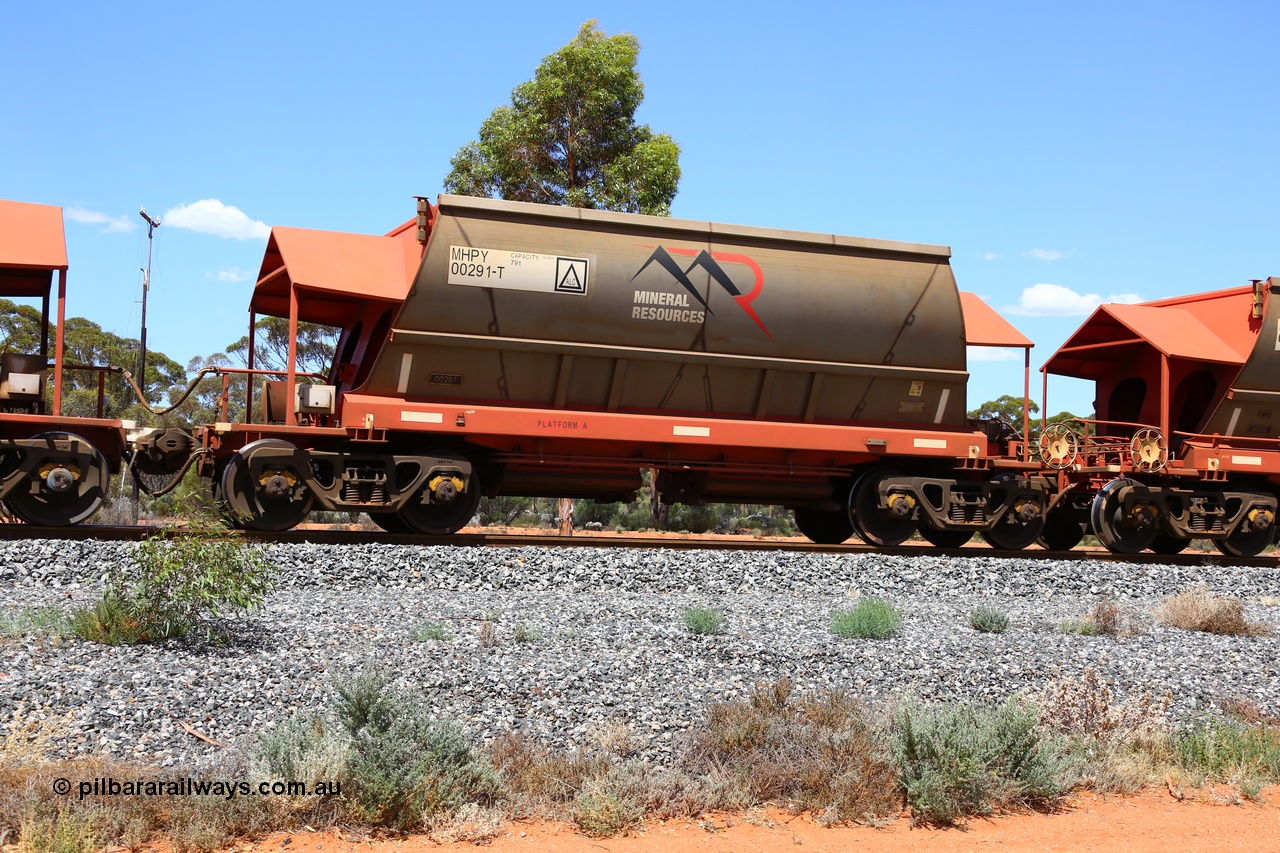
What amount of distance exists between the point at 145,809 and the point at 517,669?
2.51 meters

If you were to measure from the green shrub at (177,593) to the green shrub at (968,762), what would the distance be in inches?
179

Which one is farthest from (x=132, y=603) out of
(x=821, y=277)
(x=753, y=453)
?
(x=821, y=277)

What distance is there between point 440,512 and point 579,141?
15.9m

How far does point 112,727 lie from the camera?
5629 mm

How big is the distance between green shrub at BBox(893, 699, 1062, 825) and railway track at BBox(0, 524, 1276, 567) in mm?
6499

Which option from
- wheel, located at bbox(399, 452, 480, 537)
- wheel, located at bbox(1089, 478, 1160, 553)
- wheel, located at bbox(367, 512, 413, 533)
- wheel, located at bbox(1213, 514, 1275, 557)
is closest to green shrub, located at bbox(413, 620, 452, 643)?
wheel, located at bbox(399, 452, 480, 537)

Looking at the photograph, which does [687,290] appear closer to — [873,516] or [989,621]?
[873,516]

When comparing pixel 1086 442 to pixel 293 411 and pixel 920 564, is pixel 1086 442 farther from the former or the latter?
pixel 293 411

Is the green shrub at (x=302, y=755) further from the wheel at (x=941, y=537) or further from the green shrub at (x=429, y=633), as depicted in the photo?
the wheel at (x=941, y=537)

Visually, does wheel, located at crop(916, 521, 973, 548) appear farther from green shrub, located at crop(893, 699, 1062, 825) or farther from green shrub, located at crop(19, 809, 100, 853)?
green shrub, located at crop(19, 809, 100, 853)

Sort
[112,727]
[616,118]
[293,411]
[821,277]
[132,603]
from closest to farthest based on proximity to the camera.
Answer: [112,727]
[132,603]
[293,411]
[821,277]
[616,118]

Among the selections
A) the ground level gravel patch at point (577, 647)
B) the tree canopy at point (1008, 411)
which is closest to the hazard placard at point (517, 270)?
the ground level gravel patch at point (577, 647)

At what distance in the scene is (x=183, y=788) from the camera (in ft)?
16.3

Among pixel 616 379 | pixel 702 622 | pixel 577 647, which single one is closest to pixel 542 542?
pixel 616 379
